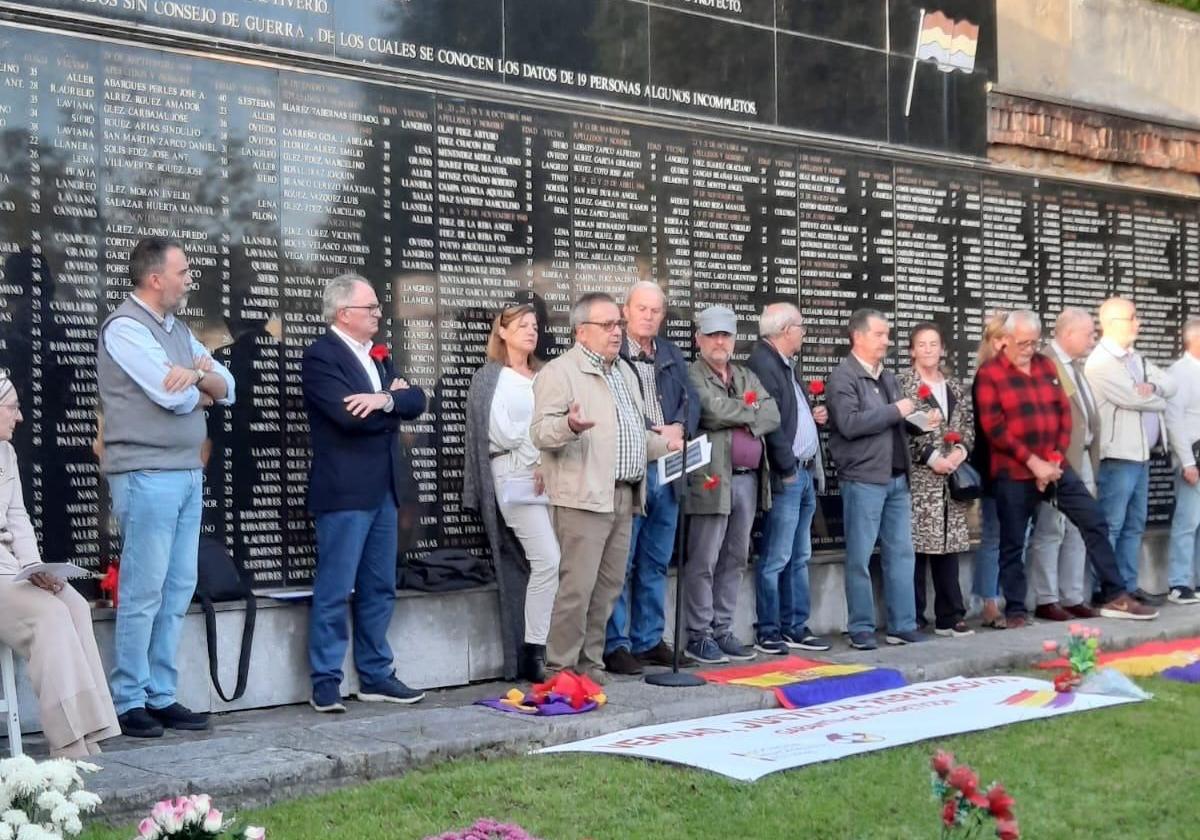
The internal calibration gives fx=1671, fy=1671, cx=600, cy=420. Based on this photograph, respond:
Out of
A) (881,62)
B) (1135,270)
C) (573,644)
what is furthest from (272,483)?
(1135,270)

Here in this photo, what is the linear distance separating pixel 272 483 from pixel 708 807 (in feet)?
10.2

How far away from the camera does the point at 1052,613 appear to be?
35.8 ft

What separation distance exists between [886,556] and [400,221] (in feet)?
11.7

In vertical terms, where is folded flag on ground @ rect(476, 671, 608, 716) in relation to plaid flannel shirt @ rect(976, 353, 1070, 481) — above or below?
below

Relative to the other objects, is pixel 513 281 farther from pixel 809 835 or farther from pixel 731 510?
pixel 809 835

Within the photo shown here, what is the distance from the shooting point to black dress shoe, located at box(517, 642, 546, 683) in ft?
27.5

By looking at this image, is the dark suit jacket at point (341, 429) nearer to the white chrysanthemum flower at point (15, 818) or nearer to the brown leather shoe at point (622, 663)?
the brown leather shoe at point (622, 663)

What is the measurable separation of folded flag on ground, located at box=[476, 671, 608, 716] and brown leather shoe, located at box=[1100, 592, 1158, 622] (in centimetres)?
475

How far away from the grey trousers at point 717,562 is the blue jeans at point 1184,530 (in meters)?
4.02

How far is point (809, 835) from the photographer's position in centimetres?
526

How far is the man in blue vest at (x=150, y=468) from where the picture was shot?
270 inches

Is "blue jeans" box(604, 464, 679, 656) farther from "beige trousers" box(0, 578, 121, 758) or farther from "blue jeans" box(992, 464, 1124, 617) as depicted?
"beige trousers" box(0, 578, 121, 758)

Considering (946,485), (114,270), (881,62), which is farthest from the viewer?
(881,62)

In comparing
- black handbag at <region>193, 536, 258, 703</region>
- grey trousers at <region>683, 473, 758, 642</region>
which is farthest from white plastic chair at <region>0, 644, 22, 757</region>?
grey trousers at <region>683, 473, 758, 642</region>
